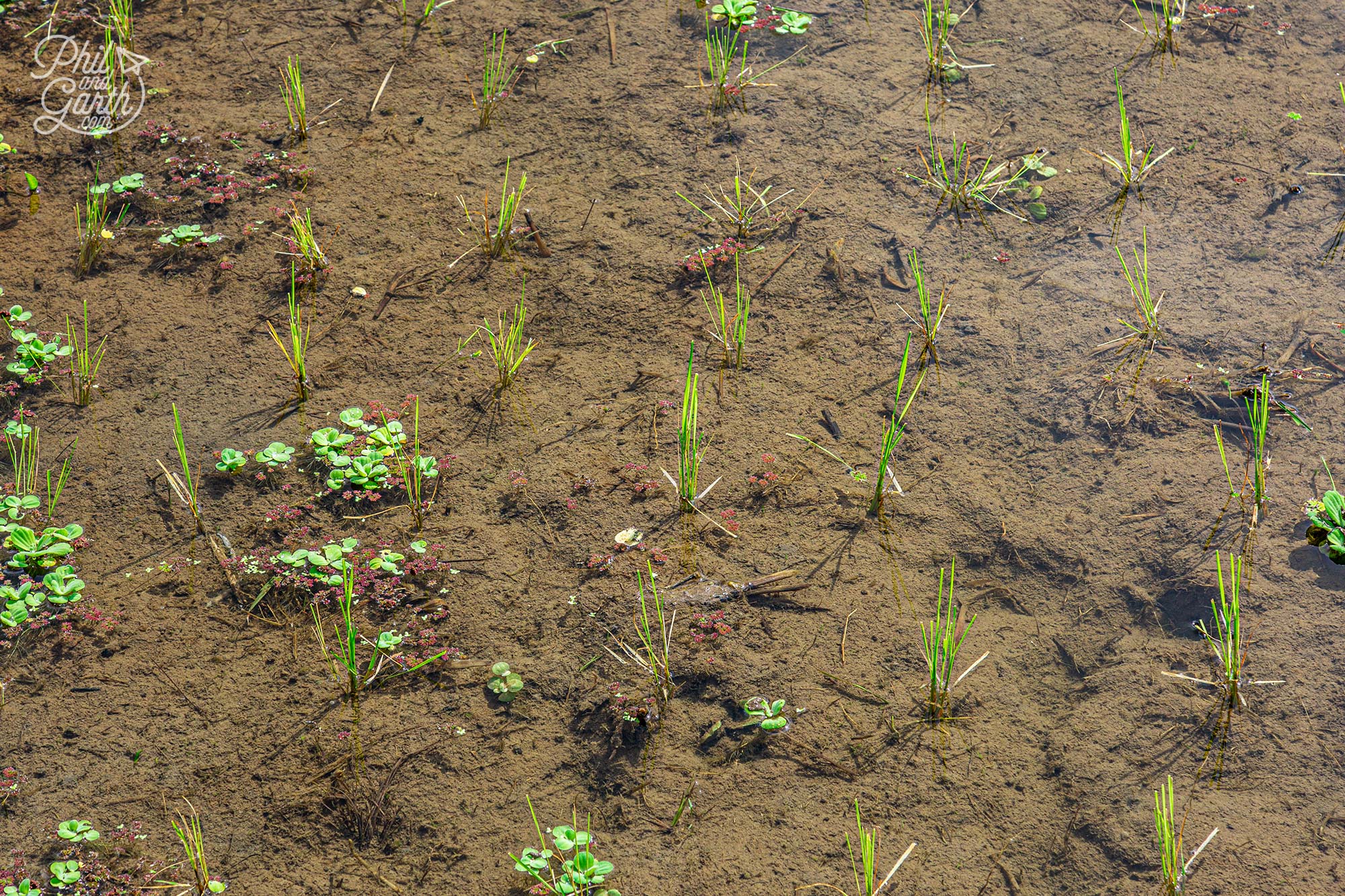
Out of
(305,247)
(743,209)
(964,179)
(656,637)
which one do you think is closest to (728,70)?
(743,209)

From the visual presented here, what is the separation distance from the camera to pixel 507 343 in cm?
370

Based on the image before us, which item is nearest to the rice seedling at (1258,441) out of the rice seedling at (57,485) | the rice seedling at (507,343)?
the rice seedling at (507,343)

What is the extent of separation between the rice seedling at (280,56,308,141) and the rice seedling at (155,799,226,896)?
2.95m

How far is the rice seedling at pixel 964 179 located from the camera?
4191 mm

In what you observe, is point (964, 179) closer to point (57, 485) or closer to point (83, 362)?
point (83, 362)

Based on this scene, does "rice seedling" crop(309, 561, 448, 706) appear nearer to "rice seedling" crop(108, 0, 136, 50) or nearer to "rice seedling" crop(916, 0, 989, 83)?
"rice seedling" crop(108, 0, 136, 50)

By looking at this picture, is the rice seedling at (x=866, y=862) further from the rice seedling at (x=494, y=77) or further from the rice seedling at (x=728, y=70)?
the rice seedling at (x=494, y=77)

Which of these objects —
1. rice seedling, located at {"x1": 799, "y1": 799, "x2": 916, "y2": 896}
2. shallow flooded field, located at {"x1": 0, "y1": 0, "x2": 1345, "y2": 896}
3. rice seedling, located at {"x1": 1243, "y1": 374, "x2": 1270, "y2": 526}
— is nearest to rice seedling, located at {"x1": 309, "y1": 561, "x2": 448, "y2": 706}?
shallow flooded field, located at {"x1": 0, "y1": 0, "x2": 1345, "y2": 896}

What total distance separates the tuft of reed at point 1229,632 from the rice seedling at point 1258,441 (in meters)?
0.25

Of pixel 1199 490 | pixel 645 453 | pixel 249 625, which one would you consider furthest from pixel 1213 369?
pixel 249 625

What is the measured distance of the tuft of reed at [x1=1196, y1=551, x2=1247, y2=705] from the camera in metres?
2.82

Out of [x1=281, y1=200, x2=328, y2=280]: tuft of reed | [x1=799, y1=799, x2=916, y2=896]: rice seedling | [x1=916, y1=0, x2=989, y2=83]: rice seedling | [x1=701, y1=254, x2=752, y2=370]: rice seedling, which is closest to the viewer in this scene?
[x1=799, y1=799, x2=916, y2=896]: rice seedling

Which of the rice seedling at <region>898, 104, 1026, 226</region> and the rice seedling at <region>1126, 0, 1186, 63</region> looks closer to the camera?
the rice seedling at <region>898, 104, 1026, 226</region>

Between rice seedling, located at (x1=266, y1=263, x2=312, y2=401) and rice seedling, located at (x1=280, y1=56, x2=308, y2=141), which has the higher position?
rice seedling, located at (x1=280, y1=56, x2=308, y2=141)
